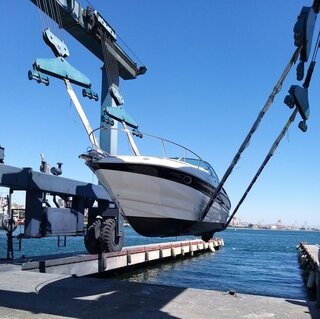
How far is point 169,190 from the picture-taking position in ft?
31.3

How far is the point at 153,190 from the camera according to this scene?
31.2ft

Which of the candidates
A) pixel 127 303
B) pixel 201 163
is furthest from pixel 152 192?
pixel 127 303

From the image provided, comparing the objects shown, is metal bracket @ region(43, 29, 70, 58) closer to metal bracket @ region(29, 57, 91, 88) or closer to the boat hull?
metal bracket @ region(29, 57, 91, 88)

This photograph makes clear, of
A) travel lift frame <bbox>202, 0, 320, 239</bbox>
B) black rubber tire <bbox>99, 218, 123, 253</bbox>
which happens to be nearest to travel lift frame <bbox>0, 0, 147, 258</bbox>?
black rubber tire <bbox>99, 218, 123, 253</bbox>

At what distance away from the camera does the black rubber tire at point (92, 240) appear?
15.8m

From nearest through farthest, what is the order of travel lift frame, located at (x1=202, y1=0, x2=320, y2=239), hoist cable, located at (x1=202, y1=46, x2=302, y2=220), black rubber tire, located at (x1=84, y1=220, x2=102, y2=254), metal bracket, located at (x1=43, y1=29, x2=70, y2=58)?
1. travel lift frame, located at (x1=202, y1=0, x2=320, y2=239)
2. hoist cable, located at (x1=202, y1=46, x2=302, y2=220)
3. metal bracket, located at (x1=43, y1=29, x2=70, y2=58)
4. black rubber tire, located at (x1=84, y1=220, x2=102, y2=254)

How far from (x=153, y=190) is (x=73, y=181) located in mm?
6711

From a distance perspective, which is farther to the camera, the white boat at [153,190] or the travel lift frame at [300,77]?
the white boat at [153,190]

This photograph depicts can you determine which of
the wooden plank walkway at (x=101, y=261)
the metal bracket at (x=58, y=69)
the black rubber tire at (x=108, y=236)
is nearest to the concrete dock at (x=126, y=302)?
the wooden plank walkway at (x=101, y=261)

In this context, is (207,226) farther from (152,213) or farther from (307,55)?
(307,55)

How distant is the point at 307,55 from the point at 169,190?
4.02 meters

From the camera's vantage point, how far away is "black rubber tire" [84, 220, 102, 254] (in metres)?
15.8

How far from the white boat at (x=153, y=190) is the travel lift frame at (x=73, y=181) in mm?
1015

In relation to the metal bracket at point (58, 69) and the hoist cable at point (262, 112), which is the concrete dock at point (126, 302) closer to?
the hoist cable at point (262, 112)
